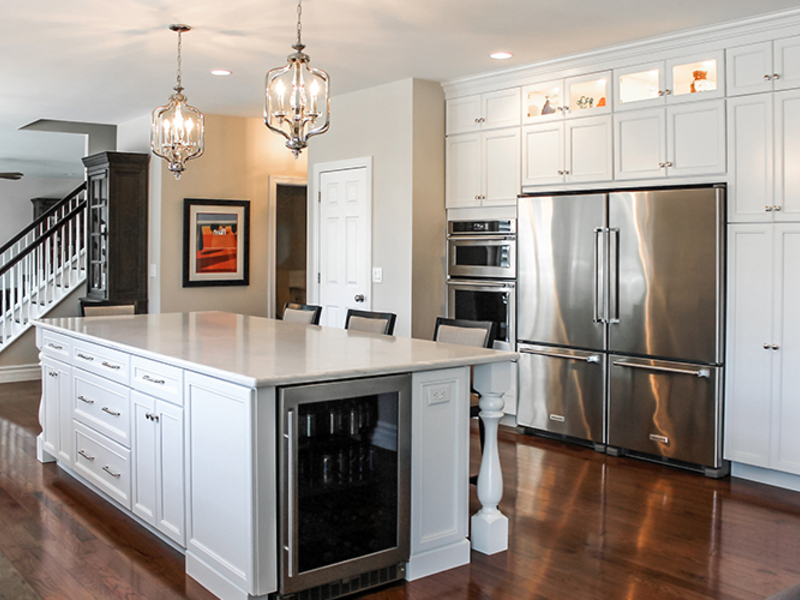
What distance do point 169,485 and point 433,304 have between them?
10.7 feet

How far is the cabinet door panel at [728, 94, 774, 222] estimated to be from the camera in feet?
13.9

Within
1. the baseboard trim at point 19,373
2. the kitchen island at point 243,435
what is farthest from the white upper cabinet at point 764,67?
the baseboard trim at point 19,373

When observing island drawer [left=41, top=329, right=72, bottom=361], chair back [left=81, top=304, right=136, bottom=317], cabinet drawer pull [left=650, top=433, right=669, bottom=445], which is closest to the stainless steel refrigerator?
cabinet drawer pull [left=650, top=433, right=669, bottom=445]

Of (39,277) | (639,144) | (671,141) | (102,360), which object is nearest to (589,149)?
(639,144)

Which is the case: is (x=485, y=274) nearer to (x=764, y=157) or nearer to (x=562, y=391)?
(x=562, y=391)

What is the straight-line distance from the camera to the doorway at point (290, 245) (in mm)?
8062

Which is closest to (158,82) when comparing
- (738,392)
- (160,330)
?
(160,330)

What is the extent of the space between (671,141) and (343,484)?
3.19 m

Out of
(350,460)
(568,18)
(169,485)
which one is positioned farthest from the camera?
(568,18)

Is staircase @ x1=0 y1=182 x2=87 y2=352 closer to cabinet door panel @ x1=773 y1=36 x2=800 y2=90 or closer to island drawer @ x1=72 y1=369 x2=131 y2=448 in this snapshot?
island drawer @ x1=72 y1=369 x2=131 y2=448

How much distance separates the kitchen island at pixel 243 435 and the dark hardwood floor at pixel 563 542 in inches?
5.3

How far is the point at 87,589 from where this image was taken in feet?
9.28

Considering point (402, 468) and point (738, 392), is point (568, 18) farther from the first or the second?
point (402, 468)

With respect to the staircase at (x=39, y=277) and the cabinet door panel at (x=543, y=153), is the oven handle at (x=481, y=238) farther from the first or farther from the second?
the staircase at (x=39, y=277)
